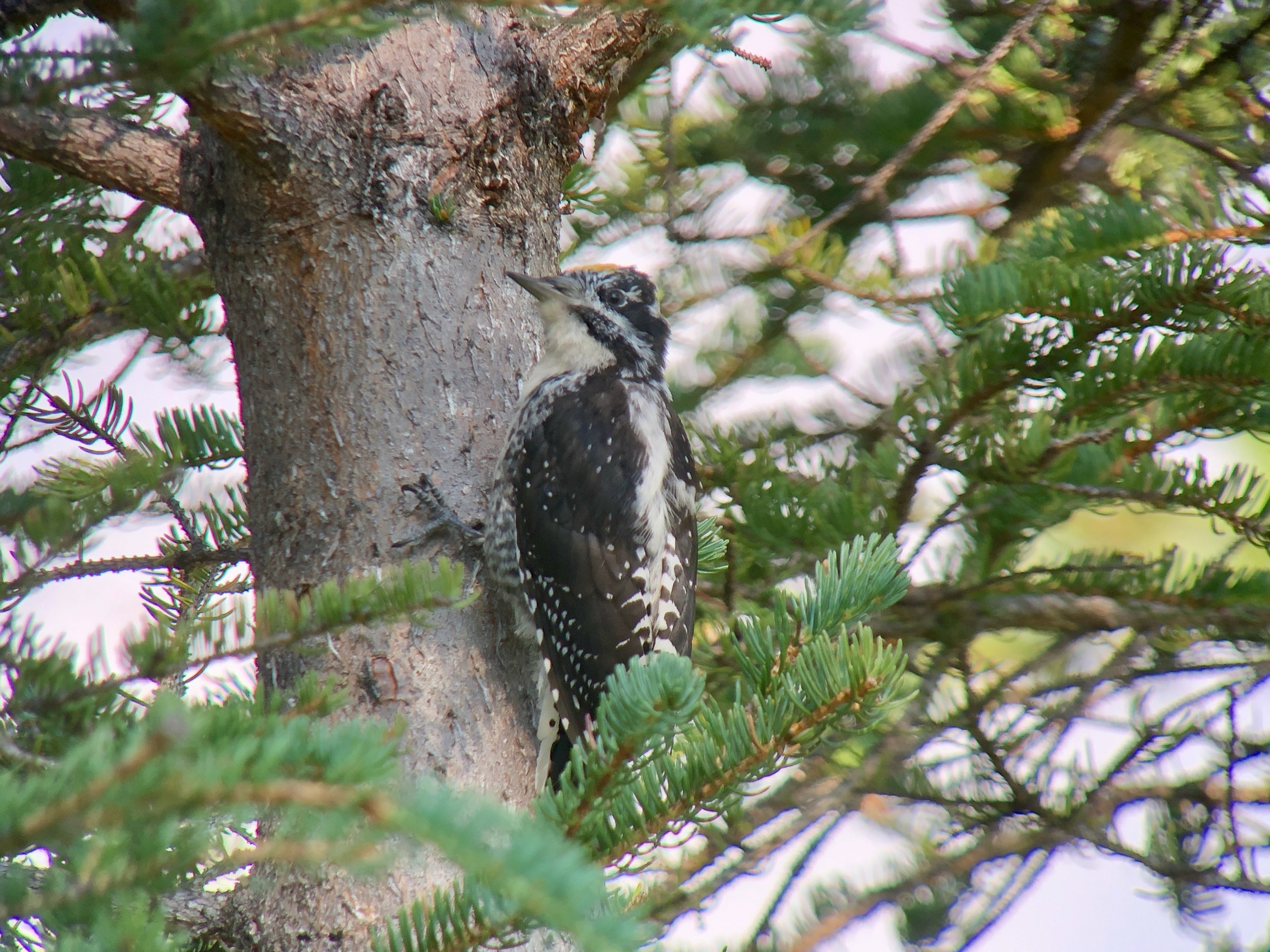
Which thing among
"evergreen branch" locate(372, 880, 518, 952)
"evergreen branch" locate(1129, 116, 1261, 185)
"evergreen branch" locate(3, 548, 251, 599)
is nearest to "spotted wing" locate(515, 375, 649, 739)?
"evergreen branch" locate(3, 548, 251, 599)

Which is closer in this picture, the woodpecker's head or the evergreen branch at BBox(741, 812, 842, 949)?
the evergreen branch at BBox(741, 812, 842, 949)

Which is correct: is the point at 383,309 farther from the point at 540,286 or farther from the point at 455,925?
the point at 455,925

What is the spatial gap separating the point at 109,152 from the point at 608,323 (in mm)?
1267

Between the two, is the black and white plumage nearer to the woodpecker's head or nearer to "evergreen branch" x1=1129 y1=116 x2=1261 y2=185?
the woodpecker's head

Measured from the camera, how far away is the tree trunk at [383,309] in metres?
1.91

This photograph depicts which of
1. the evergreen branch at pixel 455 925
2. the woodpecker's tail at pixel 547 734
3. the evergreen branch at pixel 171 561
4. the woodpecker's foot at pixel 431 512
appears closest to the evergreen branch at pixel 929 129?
the woodpecker's foot at pixel 431 512

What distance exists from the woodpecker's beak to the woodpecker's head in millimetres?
138

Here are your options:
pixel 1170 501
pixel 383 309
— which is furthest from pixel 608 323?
pixel 1170 501

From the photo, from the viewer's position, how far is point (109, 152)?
2.24 m

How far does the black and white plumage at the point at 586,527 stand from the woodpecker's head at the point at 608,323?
0.01m

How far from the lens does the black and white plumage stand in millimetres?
2326

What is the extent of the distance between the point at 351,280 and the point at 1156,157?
2.62 m

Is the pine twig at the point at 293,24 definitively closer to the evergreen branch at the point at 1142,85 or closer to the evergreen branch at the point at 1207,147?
the evergreen branch at the point at 1207,147

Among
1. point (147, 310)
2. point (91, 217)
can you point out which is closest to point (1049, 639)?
point (147, 310)
